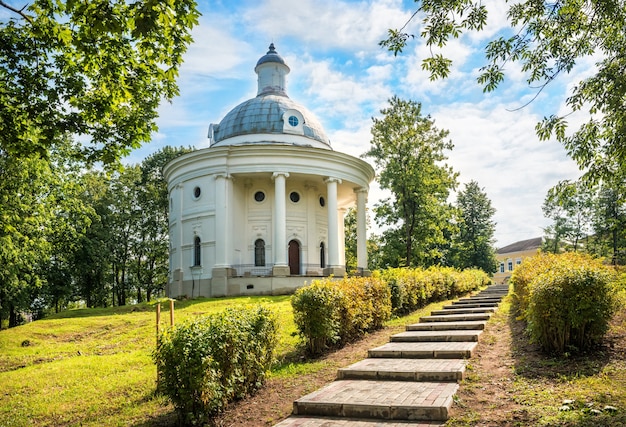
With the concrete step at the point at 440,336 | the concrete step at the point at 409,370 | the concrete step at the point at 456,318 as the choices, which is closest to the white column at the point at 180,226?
the concrete step at the point at 456,318

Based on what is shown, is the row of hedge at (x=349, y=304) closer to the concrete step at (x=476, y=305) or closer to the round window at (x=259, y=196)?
the concrete step at (x=476, y=305)

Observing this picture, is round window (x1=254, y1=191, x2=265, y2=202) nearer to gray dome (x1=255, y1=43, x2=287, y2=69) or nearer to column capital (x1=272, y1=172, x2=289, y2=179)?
column capital (x1=272, y1=172, x2=289, y2=179)

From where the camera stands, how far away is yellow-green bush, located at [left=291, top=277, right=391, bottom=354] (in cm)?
966

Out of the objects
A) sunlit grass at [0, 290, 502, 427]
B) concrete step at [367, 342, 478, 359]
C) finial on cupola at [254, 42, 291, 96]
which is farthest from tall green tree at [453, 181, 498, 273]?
concrete step at [367, 342, 478, 359]

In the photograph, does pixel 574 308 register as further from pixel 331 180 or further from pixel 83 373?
pixel 331 180

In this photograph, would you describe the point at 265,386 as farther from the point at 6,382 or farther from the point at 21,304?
the point at 21,304

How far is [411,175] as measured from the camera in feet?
101

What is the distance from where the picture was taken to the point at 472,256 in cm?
5234

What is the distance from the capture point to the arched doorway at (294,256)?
30.9m

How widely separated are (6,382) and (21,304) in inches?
1059

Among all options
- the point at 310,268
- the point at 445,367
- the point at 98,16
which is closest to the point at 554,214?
the point at 310,268

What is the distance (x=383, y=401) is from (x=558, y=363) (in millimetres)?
3061

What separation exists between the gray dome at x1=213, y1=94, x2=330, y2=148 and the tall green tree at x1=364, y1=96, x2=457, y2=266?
458cm

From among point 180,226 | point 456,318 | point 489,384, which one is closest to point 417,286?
point 456,318
